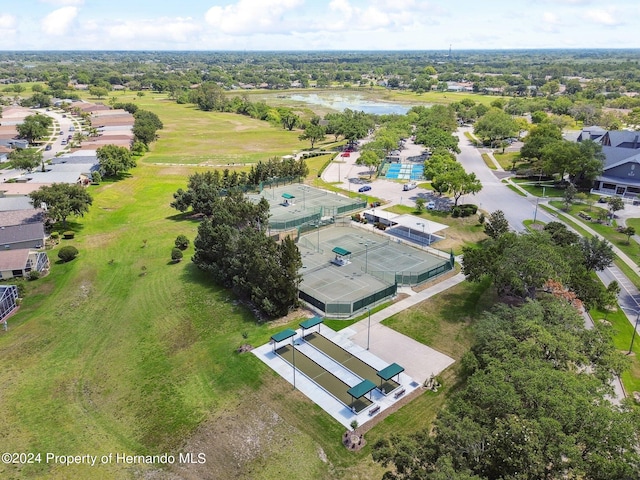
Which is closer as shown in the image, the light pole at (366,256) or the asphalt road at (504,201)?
the light pole at (366,256)

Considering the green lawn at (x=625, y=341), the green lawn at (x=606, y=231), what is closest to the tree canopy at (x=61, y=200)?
the green lawn at (x=625, y=341)

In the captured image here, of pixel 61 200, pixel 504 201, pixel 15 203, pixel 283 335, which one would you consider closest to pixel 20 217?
pixel 61 200

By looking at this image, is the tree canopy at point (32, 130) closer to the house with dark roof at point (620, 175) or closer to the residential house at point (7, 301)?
the residential house at point (7, 301)

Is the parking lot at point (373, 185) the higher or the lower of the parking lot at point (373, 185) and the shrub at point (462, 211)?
the lower

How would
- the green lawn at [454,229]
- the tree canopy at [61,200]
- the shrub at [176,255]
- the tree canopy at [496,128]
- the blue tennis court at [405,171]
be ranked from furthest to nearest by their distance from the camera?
the tree canopy at [496,128], the blue tennis court at [405,171], the tree canopy at [61,200], the green lawn at [454,229], the shrub at [176,255]

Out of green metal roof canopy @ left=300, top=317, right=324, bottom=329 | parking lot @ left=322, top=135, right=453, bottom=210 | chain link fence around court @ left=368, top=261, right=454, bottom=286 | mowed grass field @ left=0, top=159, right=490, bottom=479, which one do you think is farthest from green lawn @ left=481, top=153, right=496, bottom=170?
green metal roof canopy @ left=300, top=317, right=324, bottom=329

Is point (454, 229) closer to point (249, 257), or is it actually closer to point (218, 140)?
point (249, 257)

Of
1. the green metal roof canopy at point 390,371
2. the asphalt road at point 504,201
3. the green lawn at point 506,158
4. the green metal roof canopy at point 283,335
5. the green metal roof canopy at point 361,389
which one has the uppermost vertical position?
the green lawn at point 506,158
